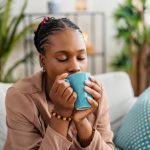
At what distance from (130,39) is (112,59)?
554mm

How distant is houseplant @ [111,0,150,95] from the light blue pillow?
5.59 feet

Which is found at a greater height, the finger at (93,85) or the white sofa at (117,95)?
the finger at (93,85)

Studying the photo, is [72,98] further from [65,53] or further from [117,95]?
[117,95]

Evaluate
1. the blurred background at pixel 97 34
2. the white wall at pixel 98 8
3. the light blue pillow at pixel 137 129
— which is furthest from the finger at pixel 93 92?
the white wall at pixel 98 8

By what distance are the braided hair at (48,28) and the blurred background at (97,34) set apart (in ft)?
5.11

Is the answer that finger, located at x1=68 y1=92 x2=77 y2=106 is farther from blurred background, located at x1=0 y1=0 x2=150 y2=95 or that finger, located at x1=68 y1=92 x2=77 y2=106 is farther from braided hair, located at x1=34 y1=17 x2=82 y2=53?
blurred background, located at x1=0 y1=0 x2=150 y2=95

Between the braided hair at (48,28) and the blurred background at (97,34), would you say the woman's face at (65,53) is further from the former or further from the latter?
the blurred background at (97,34)

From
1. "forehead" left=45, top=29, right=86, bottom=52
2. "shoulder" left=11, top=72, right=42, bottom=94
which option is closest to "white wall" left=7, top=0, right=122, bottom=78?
"shoulder" left=11, top=72, right=42, bottom=94

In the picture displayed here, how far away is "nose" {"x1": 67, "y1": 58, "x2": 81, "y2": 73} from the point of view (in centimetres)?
95

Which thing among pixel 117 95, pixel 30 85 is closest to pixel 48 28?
pixel 30 85

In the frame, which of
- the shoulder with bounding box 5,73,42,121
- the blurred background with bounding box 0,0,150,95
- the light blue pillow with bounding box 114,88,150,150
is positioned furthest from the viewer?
the blurred background with bounding box 0,0,150,95

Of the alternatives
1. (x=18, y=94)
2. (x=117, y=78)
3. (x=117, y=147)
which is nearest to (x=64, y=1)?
(x=117, y=78)

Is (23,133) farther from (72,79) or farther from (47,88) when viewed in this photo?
(72,79)

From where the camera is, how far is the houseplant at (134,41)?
3.11 m
